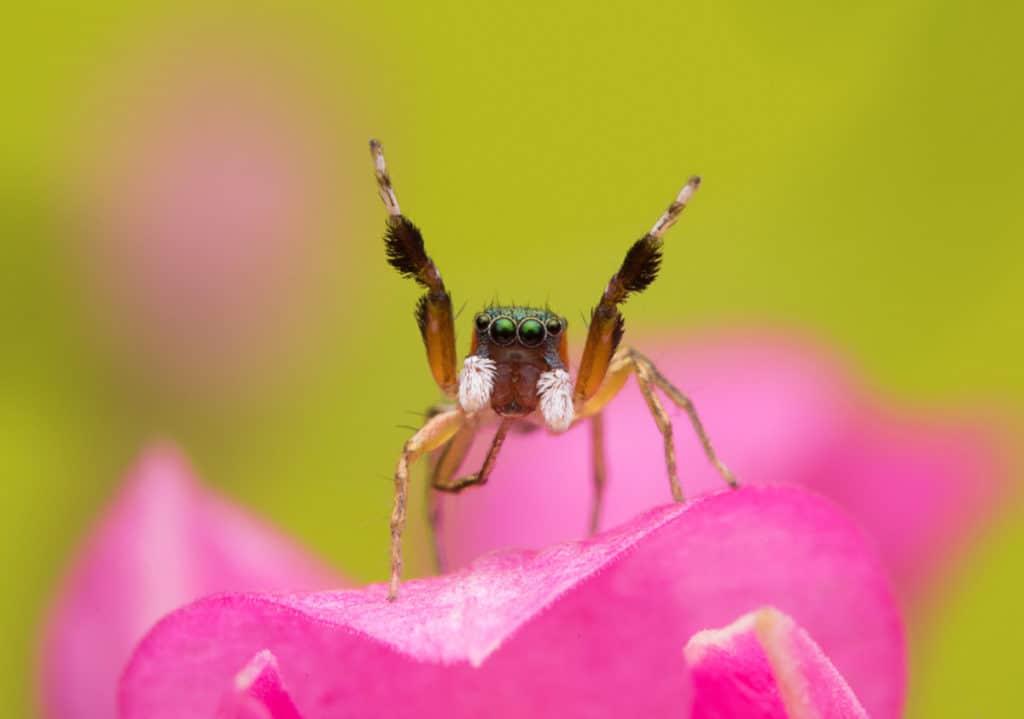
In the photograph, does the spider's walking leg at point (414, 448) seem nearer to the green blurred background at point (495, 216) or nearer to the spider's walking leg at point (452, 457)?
the spider's walking leg at point (452, 457)

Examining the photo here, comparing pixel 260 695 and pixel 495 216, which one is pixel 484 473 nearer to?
pixel 260 695

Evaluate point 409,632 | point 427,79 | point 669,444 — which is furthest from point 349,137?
point 409,632

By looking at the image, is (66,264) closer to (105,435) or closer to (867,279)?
(105,435)

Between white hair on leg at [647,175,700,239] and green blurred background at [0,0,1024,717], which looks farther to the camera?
green blurred background at [0,0,1024,717]

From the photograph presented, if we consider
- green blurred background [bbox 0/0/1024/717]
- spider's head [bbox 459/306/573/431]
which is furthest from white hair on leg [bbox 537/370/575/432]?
green blurred background [bbox 0/0/1024/717]

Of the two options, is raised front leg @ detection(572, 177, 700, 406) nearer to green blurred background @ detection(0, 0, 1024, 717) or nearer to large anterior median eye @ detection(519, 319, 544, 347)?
large anterior median eye @ detection(519, 319, 544, 347)

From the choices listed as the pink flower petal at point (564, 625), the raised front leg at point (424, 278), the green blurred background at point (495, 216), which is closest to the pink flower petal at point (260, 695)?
the pink flower petal at point (564, 625)

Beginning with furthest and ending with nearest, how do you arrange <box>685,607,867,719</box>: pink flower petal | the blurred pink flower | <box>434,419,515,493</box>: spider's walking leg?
the blurred pink flower → <box>434,419,515,493</box>: spider's walking leg → <box>685,607,867,719</box>: pink flower petal

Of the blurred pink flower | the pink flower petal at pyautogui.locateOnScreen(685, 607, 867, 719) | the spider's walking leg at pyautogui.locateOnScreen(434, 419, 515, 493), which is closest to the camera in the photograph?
the pink flower petal at pyautogui.locateOnScreen(685, 607, 867, 719)
